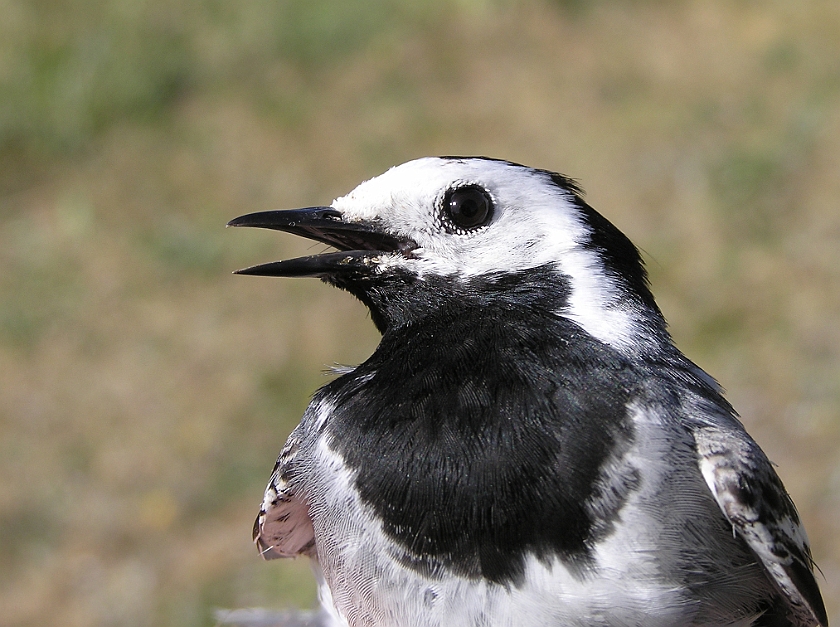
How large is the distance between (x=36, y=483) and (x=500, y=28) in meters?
6.92

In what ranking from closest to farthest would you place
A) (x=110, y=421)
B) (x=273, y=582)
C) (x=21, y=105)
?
1. (x=273, y=582)
2. (x=110, y=421)
3. (x=21, y=105)

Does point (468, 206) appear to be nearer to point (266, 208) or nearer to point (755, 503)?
point (755, 503)

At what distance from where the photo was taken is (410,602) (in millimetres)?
2232

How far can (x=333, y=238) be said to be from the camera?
2541 millimetres

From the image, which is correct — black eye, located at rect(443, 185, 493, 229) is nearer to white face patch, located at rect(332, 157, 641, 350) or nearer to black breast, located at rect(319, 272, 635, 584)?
white face patch, located at rect(332, 157, 641, 350)

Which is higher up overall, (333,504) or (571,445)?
(333,504)

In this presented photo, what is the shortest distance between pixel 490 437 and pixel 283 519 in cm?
97

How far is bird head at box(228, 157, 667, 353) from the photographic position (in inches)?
94.0

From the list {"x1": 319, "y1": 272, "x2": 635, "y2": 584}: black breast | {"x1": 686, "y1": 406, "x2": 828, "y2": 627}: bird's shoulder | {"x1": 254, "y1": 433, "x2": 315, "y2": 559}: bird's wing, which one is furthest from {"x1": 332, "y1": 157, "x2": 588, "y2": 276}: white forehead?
{"x1": 254, "y1": 433, "x2": 315, "y2": 559}: bird's wing

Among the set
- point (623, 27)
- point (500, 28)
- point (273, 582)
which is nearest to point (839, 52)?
Answer: point (623, 27)

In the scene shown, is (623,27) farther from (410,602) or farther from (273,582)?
(410,602)

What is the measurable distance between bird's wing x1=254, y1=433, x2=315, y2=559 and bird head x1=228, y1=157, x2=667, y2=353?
0.57 meters

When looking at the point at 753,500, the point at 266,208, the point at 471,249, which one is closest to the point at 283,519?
the point at 471,249

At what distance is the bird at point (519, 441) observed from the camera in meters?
2.12
